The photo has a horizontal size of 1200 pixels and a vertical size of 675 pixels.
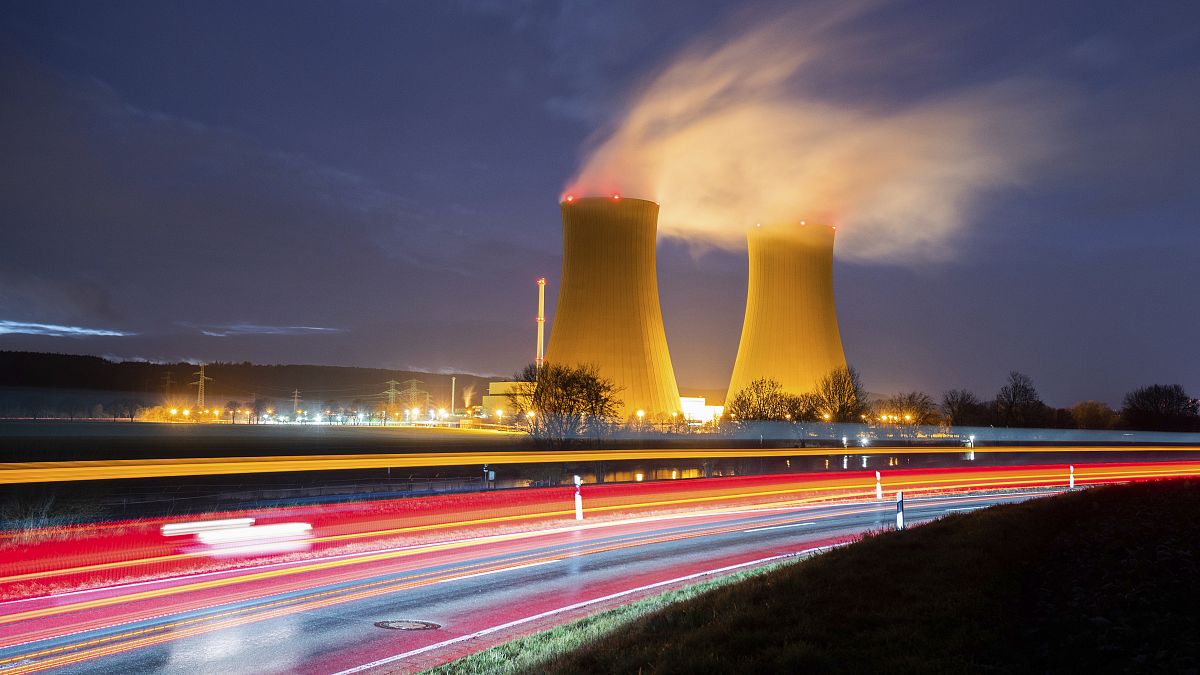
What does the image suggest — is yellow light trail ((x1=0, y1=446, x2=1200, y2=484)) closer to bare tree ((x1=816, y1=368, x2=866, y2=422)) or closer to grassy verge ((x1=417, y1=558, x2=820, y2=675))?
grassy verge ((x1=417, y1=558, x2=820, y2=675))

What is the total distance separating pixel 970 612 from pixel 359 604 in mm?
5062

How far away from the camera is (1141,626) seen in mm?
4750

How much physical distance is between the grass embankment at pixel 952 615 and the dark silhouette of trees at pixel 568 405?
3575 cm

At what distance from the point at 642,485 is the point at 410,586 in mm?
10545

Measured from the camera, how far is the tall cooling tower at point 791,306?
162ft

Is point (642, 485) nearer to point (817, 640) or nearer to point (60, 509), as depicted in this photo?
point (60, 509)

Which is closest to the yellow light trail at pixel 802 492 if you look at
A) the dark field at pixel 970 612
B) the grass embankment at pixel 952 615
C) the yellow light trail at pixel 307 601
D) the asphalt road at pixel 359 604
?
the asphalt road at pixel 359 604

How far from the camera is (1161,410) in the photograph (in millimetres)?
66750

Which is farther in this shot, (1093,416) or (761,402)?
(1093,416)

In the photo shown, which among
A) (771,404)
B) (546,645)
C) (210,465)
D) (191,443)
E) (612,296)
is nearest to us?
(546,645)

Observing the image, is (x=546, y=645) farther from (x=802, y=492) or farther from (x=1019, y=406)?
(x=1019, y=406)

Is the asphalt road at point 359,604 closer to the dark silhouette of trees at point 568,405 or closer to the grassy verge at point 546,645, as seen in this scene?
the grassy verge at point 546,645

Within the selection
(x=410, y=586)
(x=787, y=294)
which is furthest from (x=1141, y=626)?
(x=787, y=294)

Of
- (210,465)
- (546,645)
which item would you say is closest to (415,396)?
(210,465)
